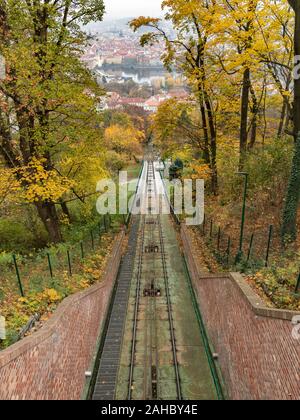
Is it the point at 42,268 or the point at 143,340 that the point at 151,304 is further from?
the point at 42,268

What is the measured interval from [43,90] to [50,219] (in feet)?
17.3

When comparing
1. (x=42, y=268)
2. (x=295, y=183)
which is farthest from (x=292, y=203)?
(x=42, y=268)

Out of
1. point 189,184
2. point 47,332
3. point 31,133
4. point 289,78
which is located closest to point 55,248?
point 31,133

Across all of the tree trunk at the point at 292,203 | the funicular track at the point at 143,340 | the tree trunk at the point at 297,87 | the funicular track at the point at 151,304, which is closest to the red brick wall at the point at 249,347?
the funicular track at the point at 143,340

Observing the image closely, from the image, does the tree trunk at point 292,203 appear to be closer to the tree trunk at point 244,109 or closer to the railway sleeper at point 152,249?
the tree trunk at point 244,109

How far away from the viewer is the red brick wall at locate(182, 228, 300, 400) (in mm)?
6898

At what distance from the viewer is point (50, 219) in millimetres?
14258

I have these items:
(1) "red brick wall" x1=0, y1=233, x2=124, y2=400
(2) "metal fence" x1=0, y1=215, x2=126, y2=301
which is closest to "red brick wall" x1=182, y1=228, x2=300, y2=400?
(1) "red brick wall" x1=0, y1=233, x2=124, y2=400

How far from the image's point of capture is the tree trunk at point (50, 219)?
551 inches

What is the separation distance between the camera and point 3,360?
624cm

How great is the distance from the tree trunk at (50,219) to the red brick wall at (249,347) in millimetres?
6726

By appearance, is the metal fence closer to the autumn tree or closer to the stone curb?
the stone curb

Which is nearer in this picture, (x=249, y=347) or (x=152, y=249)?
(x=249, y=347)
